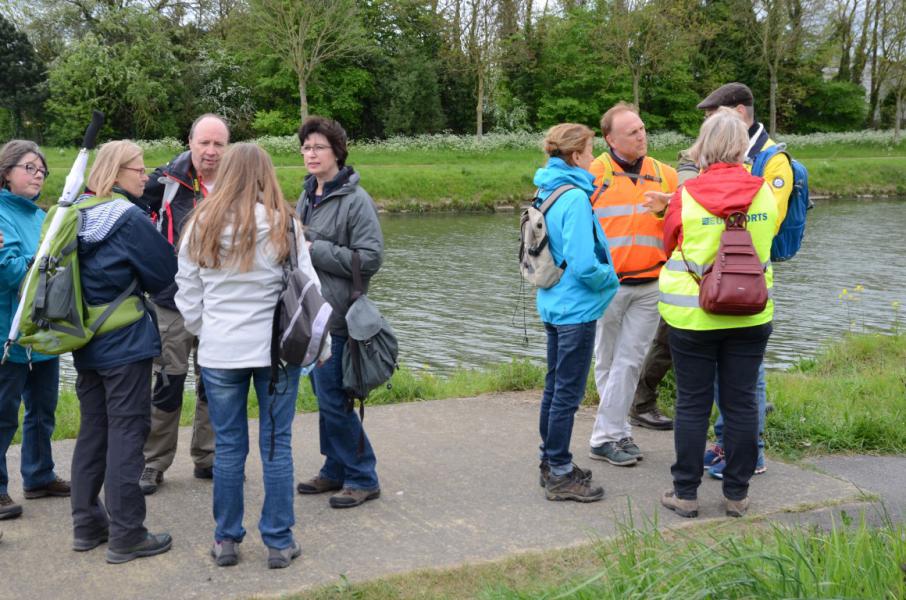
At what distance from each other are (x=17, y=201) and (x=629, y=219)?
133 inches

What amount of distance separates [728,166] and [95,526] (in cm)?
346

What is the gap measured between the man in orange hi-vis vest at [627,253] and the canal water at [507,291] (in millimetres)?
1535

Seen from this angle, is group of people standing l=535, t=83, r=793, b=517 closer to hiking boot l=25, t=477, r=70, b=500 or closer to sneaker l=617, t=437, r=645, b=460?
sneaker l=617, t=437, r=645, b=460

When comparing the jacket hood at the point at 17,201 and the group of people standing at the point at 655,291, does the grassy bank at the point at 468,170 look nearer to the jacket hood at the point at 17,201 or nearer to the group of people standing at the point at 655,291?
the jacket hood at the point at 17,201

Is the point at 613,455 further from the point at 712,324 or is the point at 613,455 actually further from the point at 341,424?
the point at 341,424

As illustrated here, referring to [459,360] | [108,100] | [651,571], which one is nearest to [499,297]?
[459,360]

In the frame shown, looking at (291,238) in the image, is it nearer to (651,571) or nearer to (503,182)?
(651,571)

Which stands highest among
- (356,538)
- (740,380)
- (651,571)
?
(740,380)

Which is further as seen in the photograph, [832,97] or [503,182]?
[832,97]

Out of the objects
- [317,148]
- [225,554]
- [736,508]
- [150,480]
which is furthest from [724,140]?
[150,480]

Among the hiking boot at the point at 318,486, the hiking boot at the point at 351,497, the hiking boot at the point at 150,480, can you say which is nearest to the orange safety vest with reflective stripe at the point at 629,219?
the hiking boot at the point at 351,497

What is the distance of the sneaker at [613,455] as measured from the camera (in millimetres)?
5523

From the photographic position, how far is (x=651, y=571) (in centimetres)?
334

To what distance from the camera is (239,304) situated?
414cm
